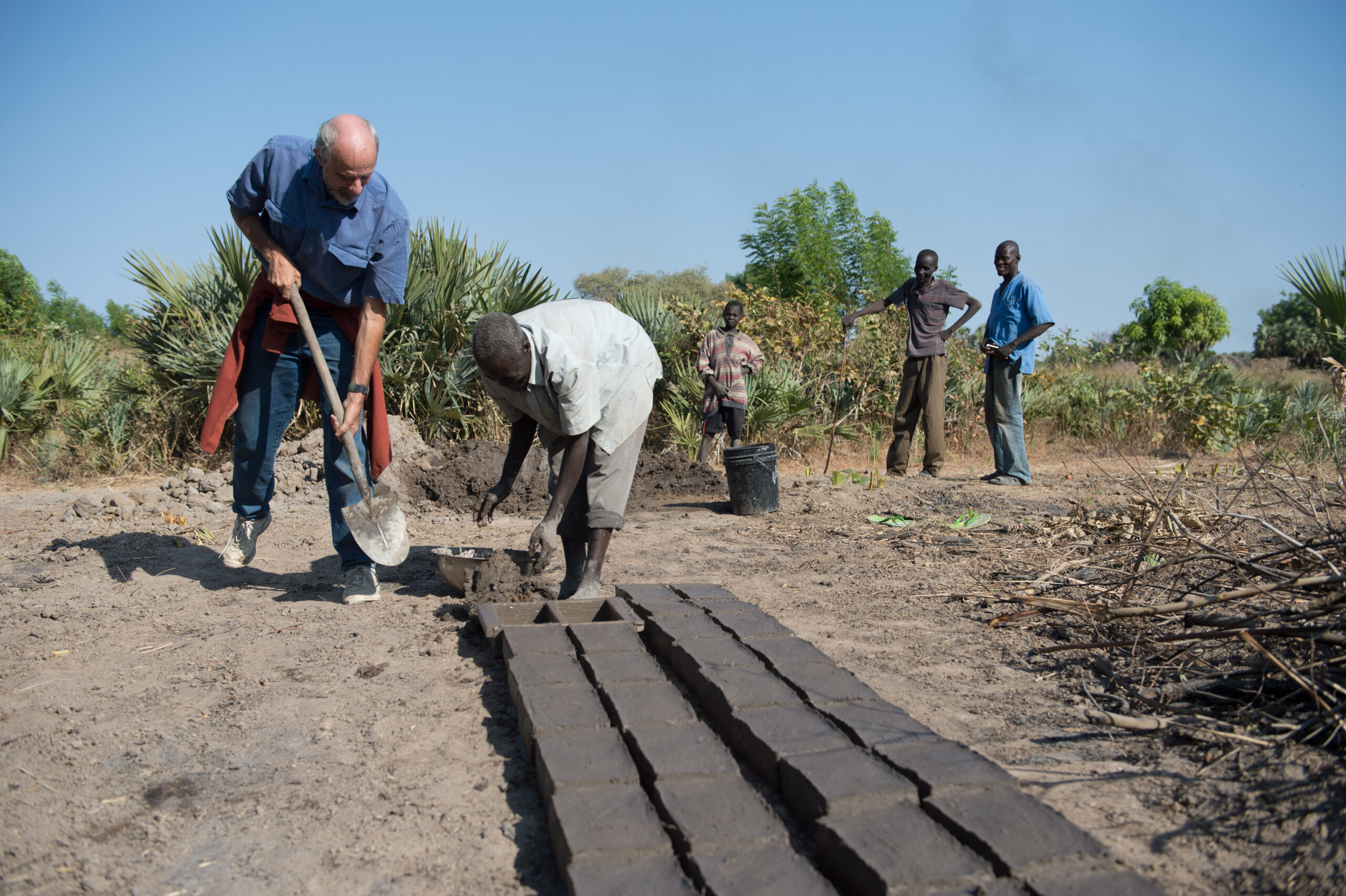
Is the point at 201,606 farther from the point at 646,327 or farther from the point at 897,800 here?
the point at 646,327

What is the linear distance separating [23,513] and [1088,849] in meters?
6.85

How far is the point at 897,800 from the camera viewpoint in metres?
2.01

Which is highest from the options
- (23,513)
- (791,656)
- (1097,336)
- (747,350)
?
(1097,336)

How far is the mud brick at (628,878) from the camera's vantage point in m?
1.71

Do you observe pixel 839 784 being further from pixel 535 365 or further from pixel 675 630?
pixel 535 365

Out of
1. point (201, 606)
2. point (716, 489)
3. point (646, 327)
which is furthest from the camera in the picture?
point (646, 327)

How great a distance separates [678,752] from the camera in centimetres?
229

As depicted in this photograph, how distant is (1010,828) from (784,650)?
1236 mm

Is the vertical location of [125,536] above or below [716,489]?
below

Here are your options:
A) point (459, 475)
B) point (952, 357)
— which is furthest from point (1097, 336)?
point (459, 475)

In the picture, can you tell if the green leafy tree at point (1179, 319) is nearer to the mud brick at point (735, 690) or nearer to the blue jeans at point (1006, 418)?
the blue jeans at point (1006, 418)

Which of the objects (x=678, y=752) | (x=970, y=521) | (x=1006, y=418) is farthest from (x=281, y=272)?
(x=1006, y=418)

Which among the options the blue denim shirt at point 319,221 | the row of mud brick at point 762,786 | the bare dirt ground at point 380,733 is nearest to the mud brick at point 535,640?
the row of mud brick at point 762,786

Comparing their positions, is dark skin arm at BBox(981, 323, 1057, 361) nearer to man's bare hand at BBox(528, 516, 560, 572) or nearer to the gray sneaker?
man's bare hand at BBox(528, 516, 560, 572)
